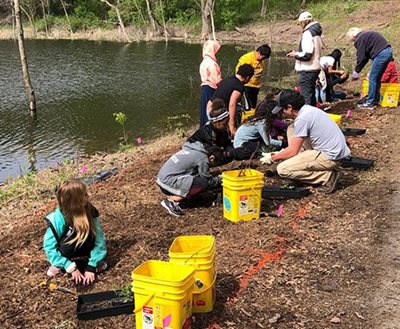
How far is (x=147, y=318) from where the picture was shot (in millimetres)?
3146

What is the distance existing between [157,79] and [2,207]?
13171 mm

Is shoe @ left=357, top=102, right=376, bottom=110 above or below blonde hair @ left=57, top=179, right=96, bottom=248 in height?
below

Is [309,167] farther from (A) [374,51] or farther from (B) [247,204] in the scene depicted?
(A) [374,51]

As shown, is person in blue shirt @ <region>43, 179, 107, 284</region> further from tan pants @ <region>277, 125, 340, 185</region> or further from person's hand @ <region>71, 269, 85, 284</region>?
tan pants @ <region>277, 125, 340, 185</region>

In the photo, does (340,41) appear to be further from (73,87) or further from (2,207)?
(2,207)

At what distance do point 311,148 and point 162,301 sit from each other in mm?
3528

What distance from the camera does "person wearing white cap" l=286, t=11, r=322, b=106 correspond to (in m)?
8.10

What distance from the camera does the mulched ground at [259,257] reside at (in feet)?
11.8

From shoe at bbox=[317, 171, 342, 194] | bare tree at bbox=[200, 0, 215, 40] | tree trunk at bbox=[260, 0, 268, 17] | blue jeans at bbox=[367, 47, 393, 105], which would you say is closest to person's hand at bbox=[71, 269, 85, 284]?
shoe at bbox=[317, 171, 342, 194]

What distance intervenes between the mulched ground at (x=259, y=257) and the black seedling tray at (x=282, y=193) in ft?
0.29

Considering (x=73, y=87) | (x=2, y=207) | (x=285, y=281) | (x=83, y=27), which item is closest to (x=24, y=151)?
(x=2, y=207)

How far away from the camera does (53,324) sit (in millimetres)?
3650

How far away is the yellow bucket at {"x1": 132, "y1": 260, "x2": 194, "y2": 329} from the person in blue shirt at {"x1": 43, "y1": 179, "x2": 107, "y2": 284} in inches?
45.9

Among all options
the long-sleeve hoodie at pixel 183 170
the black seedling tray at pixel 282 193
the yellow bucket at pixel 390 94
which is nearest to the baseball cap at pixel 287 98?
the black seedling tray at pixel 282 193
